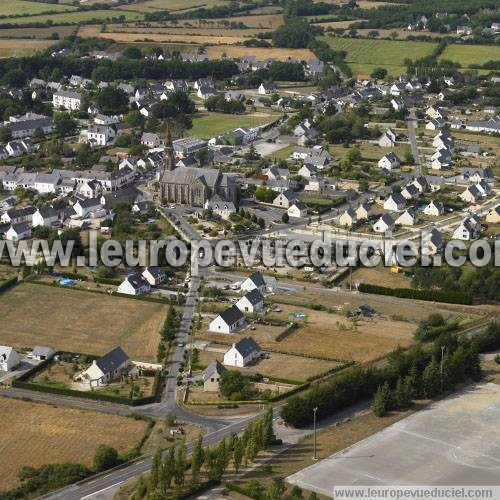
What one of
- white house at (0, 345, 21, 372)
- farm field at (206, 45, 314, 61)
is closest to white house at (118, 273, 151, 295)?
white house at (0, 345, 21, 372)

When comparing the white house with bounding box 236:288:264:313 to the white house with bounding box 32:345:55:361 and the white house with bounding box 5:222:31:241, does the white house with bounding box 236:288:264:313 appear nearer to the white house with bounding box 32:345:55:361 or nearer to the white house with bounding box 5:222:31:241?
the white house with bounding box 32:345:55:361

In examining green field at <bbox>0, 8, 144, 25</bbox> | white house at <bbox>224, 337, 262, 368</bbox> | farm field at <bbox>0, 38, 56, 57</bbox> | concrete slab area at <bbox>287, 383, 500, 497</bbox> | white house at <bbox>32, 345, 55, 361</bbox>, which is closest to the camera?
concrete slab area at <bbox>287, 383, 500, 497</bbox>

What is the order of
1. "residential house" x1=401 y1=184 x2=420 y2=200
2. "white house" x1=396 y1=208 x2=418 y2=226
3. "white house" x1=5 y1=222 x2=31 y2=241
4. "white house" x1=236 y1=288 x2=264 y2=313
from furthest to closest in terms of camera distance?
"residential house" x1=401 y1=184 x2=420 y2=200
"white house" x1=396 y1=208 x2=418 y2=226
"white house" x1=5 y1=222 x2=31 y2=241
"white house" x1=236 y1=288 x2=264 y2=313

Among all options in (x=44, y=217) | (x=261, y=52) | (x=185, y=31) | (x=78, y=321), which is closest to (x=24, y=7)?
(x=185, y=31)

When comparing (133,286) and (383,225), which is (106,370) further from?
(383,225)

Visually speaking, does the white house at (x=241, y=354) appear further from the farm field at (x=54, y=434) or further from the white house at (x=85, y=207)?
the white house at (x=85, y=207)

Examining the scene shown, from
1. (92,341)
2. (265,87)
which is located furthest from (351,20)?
(92,341)
